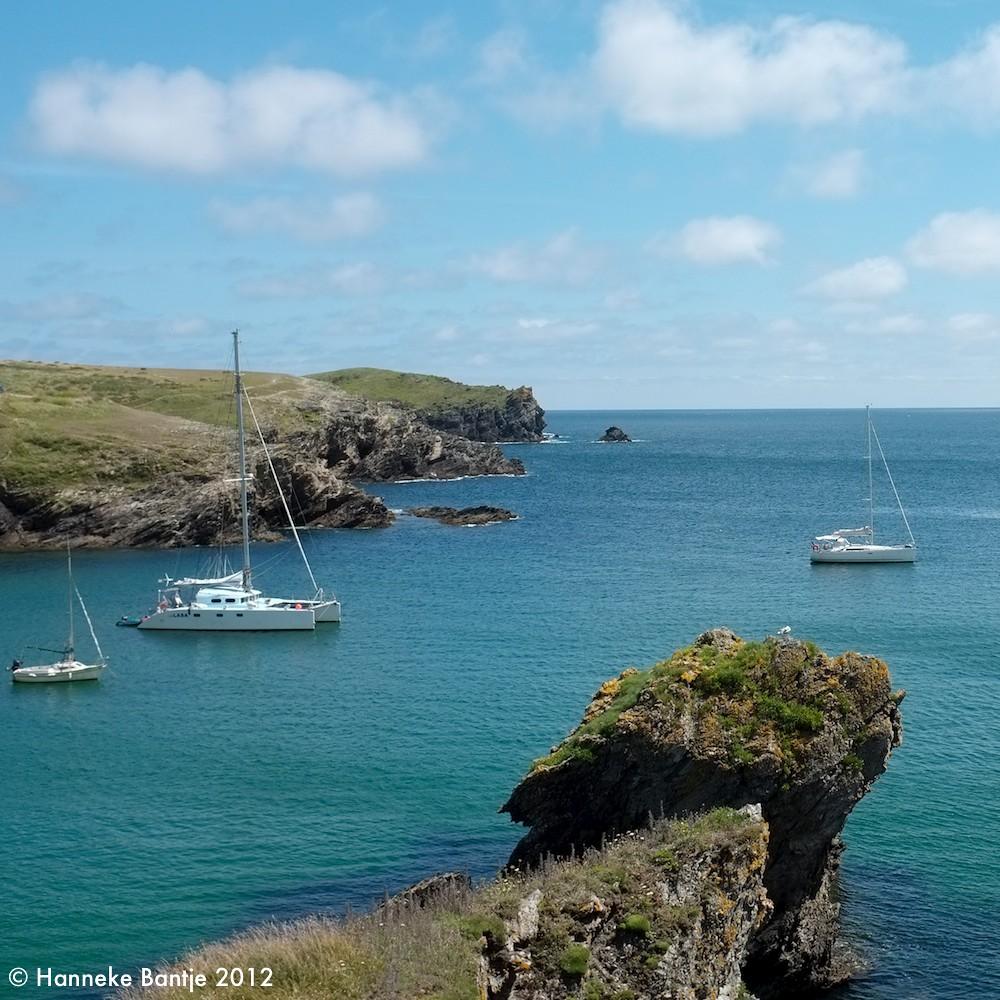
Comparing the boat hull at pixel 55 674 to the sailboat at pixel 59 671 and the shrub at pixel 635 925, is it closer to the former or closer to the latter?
the sailboat at pixel 59 671

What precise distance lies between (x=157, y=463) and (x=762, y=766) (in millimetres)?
88265

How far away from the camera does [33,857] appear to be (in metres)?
31.7

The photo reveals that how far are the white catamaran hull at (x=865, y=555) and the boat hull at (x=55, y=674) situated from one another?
55791 millimetres

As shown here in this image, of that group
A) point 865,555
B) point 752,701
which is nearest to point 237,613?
point 752,701

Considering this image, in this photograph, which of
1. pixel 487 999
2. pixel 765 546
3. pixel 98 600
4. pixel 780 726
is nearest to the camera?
pixel 487 999

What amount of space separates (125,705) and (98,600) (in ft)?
83.0

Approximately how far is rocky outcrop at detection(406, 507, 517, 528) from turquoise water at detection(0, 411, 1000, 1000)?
42.6 feet

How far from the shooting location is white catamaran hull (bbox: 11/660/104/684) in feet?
173

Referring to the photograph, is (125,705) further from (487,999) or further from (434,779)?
(487,999)

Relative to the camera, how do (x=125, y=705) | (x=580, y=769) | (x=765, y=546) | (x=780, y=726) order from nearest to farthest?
1. (x=780, y=726)
2. (x=580, y=769)
3. (x=125, y=705)
4. (x=765, y=546)

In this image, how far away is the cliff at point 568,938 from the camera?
15.5 meters

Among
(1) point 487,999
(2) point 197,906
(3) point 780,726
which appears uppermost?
(3) point 780,726

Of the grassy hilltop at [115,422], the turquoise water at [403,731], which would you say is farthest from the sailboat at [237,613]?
the grassy hilltop at [115,422]

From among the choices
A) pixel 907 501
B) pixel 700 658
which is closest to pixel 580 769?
pixel 700 658
